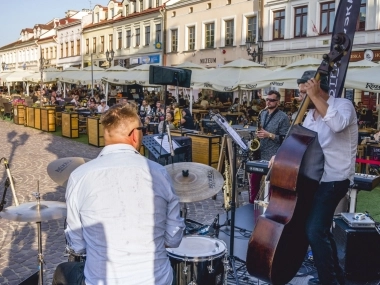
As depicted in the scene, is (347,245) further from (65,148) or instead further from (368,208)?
(65,148)

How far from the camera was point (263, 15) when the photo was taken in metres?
27.4

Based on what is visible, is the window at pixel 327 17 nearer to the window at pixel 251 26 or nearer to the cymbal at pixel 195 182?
the window at pixel 251 26

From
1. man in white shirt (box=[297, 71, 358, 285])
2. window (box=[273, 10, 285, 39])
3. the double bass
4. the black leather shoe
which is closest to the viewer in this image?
the double bass

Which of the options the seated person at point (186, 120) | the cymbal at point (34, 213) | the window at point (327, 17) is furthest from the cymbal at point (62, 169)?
the window at point (327, 17)

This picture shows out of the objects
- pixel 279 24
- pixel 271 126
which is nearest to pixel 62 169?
pixel 271 126

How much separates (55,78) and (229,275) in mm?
23914

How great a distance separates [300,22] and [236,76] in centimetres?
1270

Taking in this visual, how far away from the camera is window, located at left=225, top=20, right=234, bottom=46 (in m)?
30.1

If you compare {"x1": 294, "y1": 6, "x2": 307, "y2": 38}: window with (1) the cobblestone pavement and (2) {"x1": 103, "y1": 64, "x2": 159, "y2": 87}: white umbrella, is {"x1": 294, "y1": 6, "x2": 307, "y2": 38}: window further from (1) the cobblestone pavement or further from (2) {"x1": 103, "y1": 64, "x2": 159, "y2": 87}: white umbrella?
(1) the cobblestone pavement

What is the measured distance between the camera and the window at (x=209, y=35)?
105 ft

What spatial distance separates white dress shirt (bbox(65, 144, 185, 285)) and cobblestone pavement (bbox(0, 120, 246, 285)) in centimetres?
256

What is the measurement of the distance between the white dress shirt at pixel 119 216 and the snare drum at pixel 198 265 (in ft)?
3.05

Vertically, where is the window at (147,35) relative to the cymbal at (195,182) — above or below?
above

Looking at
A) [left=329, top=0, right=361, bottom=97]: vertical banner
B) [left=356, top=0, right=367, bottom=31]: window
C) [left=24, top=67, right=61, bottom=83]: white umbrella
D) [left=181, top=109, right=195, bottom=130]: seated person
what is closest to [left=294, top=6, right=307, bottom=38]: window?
[left=356, top=0, right=367, bottom=31]: window
